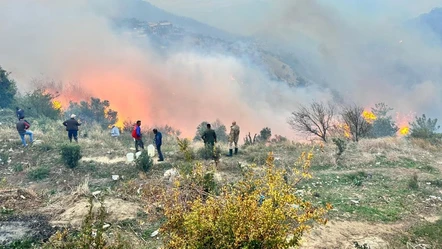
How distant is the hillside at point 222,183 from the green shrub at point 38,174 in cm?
3

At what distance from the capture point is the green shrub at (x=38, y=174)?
504 inches

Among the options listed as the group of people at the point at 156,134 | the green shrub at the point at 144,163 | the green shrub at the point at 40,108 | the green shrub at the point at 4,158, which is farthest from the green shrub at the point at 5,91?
the green shrub at the point at 144,163

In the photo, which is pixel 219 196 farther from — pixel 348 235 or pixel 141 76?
pixel 141 76

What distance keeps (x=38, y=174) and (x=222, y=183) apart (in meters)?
6.99

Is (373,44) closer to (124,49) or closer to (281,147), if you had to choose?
(124,49)

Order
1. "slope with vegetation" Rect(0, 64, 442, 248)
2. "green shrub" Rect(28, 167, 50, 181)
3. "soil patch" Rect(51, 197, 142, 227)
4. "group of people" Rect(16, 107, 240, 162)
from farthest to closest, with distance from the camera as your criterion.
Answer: "group of people" Rect(16, 107, 240, 162) < "green shrub" Rect(28, 167, 50, 181) < "soil patch" Rect(51, 197, 142, 227) < "slope with vegetation" Rect(0, 64, 442, 248)

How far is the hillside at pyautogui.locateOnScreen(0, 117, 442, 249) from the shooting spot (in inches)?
308

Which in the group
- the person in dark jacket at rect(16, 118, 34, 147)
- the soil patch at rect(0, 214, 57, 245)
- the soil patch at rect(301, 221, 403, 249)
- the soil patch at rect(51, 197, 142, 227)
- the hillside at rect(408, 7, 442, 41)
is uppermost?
the hillside at rect(408, 7, 442, 41)

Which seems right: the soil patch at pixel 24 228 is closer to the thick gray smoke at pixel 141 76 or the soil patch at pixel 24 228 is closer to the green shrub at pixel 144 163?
the green shrub at pixel 144 163

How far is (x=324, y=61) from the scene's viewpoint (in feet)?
438

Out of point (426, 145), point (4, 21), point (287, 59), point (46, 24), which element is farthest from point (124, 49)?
point (426, 145)

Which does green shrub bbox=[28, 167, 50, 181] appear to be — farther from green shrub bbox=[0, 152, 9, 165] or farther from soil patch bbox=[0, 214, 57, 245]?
soil patch bbox=[0, 214, 57, 245]

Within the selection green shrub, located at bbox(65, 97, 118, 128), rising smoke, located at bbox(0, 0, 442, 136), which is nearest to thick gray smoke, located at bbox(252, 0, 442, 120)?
rising smoke, located at bbox(0, 0, 442, 136)

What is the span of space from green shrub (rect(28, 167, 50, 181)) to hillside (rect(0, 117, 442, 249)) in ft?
0.10
